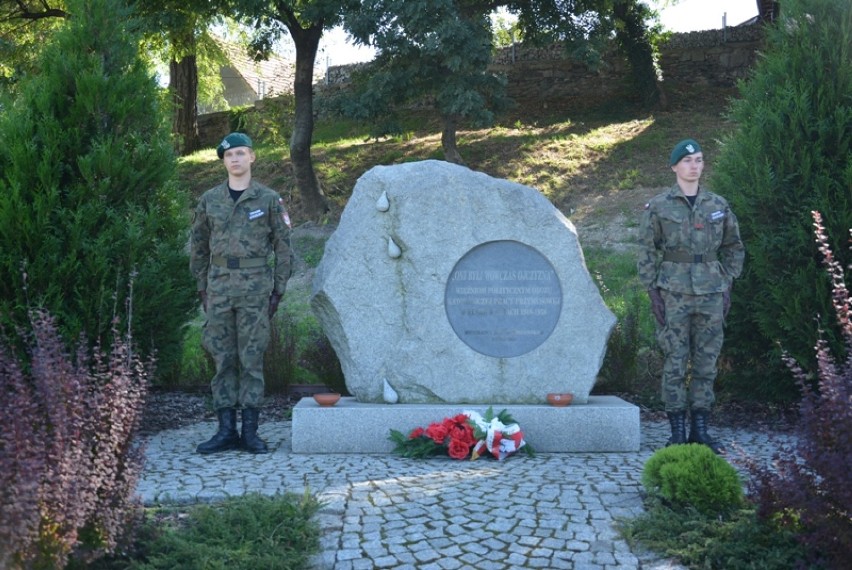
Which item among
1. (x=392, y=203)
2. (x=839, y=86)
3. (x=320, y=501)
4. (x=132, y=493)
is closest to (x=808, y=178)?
(x=839, y=86)

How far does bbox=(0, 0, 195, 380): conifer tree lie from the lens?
5.61 m

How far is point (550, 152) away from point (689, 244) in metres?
11.4

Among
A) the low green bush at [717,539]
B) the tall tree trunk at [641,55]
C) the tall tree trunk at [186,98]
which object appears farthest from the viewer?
the tall tree trunk at [186,98]

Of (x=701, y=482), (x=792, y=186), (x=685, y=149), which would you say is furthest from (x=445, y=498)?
(x=792, y=186)

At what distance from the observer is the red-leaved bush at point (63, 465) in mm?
2666

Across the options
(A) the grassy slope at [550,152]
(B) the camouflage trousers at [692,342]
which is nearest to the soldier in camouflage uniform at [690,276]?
(B) the camouflage trousers at [692,342]

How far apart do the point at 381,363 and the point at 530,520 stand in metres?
2.11

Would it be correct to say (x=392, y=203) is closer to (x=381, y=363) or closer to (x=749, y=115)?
(x=381, y=363)

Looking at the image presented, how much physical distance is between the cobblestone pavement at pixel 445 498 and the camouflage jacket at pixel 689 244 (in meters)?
1.12

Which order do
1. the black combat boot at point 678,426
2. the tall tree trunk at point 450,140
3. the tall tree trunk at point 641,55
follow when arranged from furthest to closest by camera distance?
the tall tree trunk at point 641,55
the tall tree trunk at point 450,140
the black combat boot at point 678,426

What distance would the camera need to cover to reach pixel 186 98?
63.7 feet

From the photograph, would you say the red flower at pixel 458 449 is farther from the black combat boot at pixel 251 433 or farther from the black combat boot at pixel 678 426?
the black combat boot at pixel 678 426

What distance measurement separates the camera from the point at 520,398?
18.9ft

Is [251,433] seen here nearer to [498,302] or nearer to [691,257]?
[498,302]
